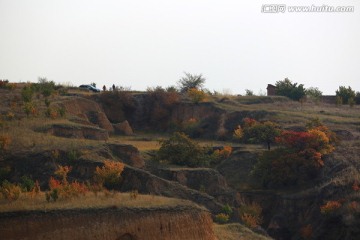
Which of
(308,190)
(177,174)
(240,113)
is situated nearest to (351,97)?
(240,113)

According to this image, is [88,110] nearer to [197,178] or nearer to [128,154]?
[128,154]

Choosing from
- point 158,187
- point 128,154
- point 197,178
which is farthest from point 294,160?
point 158,187

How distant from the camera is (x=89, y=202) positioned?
27891 mm

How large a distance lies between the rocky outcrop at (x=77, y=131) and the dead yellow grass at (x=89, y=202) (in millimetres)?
13017

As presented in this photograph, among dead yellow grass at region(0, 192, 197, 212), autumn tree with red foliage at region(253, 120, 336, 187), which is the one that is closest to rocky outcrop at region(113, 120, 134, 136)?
autumn tree with red foliage at region(253, 120, 336, 187)

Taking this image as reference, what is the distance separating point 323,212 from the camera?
40.2 m

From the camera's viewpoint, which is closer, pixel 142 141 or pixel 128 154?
pixel 128 154

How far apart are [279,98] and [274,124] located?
50.2ft

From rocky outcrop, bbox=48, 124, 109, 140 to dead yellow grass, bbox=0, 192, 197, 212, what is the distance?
13.0 metres

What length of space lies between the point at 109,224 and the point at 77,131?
55.5ft

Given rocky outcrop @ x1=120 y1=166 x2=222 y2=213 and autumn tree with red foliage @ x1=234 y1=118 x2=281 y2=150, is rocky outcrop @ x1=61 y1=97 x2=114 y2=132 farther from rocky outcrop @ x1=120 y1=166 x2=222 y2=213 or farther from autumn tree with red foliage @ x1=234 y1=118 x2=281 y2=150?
rocky outcrop @ x1=120 y1=166 x2=222 y2=213

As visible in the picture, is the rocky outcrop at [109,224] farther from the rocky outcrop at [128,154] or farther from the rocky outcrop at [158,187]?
the rocky outcrop at [128,154]

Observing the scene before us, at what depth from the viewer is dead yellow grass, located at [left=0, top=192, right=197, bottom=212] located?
26.7 m

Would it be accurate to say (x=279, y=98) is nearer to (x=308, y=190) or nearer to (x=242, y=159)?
(x=242, y=159)
